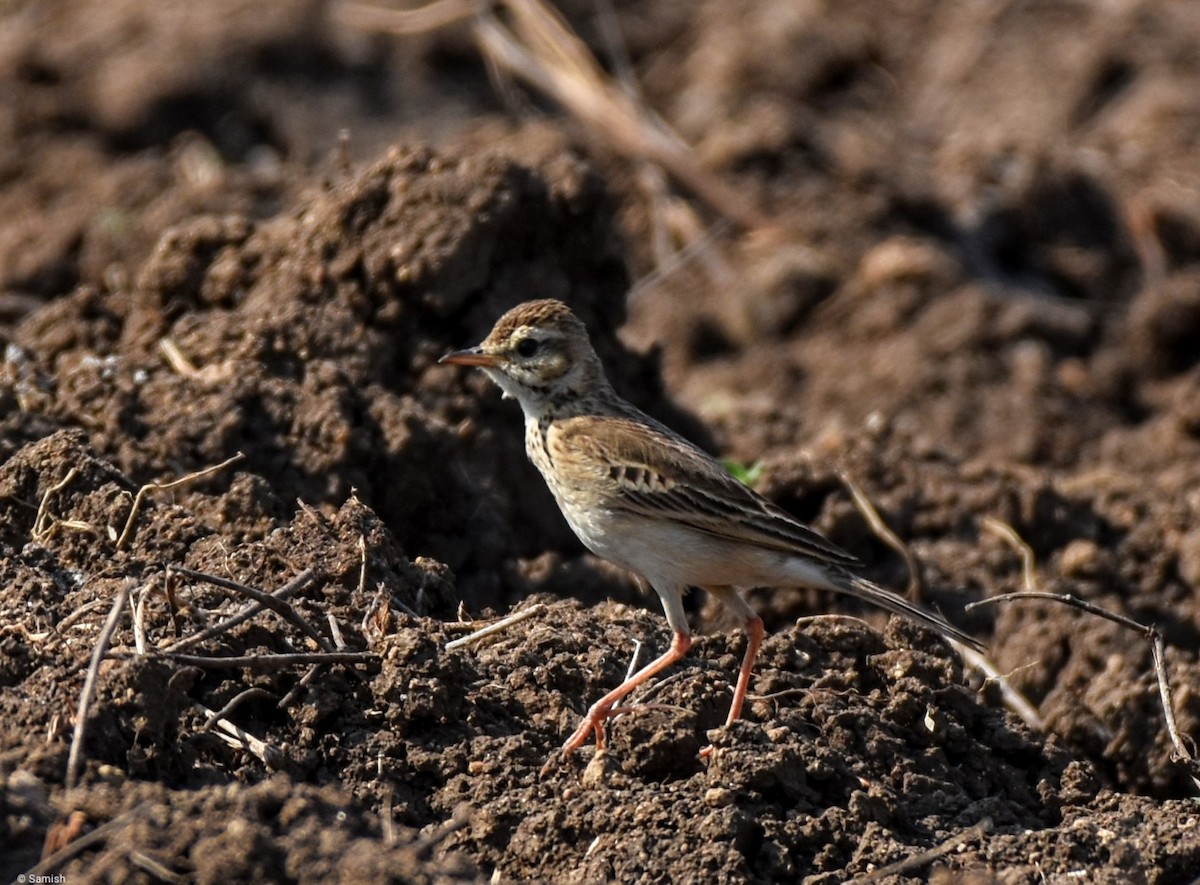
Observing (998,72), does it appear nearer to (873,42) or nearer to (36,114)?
(873,42)

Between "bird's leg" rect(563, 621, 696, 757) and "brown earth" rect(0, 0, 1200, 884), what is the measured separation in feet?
0.30

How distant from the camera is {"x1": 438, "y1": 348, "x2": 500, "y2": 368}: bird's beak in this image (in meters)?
6.29

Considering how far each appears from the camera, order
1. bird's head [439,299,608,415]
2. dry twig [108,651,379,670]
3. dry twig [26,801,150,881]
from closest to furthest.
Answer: dry twig [26,801,150,881] < dry twig [108,651,379,670] < bird's head [439,299,608,415]

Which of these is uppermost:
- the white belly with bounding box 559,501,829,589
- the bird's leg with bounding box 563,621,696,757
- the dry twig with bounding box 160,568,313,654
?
the dry twig with bounding box 160,568,313,654

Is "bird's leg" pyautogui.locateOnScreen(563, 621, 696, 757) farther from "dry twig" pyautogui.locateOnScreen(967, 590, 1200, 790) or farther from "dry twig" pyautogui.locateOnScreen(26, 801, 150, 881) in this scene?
"dry twig" pyautogui.locateOnScreen(26, 801, 150, 881)

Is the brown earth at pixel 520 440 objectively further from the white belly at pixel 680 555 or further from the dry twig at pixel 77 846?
the white belly at pixel 680 555

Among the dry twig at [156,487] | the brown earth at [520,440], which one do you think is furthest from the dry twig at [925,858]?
the dry twig at [156,487]

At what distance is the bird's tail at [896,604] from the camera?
5.80 m

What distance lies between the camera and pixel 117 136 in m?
12.6

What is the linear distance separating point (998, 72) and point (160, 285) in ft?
29.4

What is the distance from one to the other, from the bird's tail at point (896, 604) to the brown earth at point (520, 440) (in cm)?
20

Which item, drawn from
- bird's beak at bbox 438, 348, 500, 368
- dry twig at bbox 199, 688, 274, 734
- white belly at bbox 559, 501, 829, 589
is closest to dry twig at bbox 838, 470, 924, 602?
white belly at bbox 559, 501, 829, 589

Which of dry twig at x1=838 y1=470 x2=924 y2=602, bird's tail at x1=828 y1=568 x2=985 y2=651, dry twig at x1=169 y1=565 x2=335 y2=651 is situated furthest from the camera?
dry twig at x1=838 y1=470 x2=924 y2=602

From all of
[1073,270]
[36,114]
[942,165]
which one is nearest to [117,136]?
[36,114]
